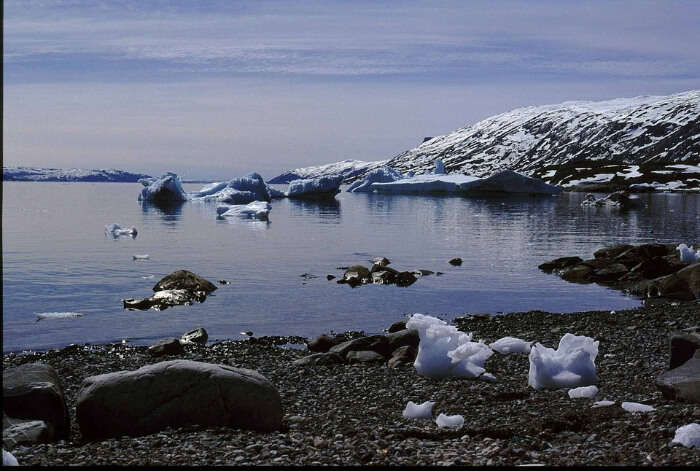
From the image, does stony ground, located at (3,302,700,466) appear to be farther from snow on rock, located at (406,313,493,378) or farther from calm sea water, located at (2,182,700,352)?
calm sea water, located at (2,182,700,352)

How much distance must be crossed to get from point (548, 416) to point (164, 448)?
5112mm

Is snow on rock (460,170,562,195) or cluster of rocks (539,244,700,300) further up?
snow on rock (460,170,562,195)

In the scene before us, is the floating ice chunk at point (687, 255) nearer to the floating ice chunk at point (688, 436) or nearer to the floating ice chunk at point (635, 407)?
the floating ice chunk at point (635, 407)

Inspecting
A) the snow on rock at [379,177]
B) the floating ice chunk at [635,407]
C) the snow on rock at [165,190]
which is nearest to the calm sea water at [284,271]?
the floating ice chunk at [635,407]

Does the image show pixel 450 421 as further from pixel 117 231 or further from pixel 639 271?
pixel 117 231

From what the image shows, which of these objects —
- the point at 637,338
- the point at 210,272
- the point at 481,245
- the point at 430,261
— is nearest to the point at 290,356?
the point at 637,338

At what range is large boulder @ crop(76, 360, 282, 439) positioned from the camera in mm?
9789

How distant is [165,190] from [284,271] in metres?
62.8

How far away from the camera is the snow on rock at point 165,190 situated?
91.1m

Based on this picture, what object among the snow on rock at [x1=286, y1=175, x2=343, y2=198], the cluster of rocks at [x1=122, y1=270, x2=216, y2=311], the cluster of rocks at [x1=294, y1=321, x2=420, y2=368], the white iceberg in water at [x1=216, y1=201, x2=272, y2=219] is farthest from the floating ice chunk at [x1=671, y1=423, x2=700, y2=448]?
the snow on rock at [x1=286, y1=175, x2=343, y2=198]

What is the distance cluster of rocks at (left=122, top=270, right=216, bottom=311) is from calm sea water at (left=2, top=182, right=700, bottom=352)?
0.54 meters

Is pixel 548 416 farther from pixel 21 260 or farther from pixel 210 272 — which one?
pixel 21 260

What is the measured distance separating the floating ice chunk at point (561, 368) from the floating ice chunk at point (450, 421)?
307cm

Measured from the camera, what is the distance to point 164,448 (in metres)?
8.63
